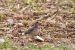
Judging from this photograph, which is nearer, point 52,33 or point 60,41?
point 60,41

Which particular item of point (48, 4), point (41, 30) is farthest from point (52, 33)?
point (48, 4)

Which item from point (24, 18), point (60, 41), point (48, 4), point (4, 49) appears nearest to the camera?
point (4, 49)

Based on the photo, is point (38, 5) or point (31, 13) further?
point (38, 5)

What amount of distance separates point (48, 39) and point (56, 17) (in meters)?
1.93

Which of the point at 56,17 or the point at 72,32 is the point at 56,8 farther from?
the point at 72,32

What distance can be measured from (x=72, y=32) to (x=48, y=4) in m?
2.86

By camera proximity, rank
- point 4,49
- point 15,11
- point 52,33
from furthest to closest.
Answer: point 15,11 < point 52,33 < point 4,49

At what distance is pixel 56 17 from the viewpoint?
1073 centimetres

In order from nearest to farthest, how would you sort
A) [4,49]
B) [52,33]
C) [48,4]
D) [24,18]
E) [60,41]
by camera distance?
1. [4,49]
2. [60,41]
3. [52,33]
4. [24,18]
5. [48,4]

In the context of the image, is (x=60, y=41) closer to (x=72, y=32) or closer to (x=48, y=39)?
(x=48, y=39)

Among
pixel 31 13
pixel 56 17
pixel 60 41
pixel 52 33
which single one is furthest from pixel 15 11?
pixel 60 41

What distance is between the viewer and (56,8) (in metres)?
11.7

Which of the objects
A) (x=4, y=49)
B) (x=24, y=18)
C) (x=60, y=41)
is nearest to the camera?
(x=4, y=49)

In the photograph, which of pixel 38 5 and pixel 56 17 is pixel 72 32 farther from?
pixel 38 5
